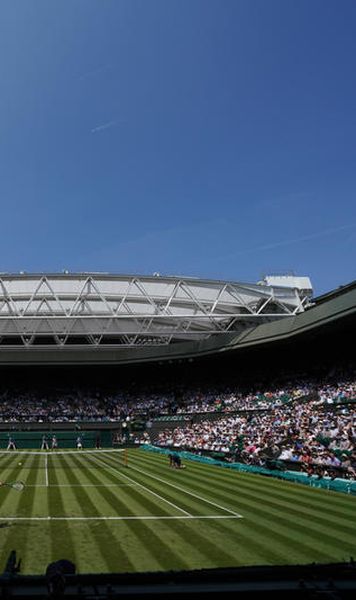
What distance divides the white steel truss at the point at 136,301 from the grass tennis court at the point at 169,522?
21589 millimetres

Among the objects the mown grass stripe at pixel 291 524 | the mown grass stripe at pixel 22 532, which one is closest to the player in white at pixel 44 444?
the mown grass stripe at pixel 22 532

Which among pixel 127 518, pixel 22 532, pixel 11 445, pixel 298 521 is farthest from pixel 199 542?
pixel 11 445

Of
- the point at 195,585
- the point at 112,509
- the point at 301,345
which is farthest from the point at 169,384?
the point at 195,585

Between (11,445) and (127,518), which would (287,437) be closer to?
(127,518)

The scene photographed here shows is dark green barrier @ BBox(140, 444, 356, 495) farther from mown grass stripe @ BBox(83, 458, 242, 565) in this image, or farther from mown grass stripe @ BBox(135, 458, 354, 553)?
mown grass stripe @ BBox(83, 458, 242, 565)

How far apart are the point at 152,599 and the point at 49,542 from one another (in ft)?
31.7

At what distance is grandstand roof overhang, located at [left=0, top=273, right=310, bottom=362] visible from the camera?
45.6m

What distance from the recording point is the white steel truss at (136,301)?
4584cm

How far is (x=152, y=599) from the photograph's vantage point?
3711 mm

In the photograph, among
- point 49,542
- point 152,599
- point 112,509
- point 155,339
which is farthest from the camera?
point 155,339

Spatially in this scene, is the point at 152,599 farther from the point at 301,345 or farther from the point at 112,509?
the point at 301,345

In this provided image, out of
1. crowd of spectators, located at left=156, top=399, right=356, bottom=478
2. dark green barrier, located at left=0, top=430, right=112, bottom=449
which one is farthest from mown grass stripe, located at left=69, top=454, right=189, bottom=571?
dark green barrier, located at left=0, top=430, right=112, bottom=449

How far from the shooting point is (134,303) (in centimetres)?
5550

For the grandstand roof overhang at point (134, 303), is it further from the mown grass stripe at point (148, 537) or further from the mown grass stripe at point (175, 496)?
the mown grass stripe at point (148, 537)
